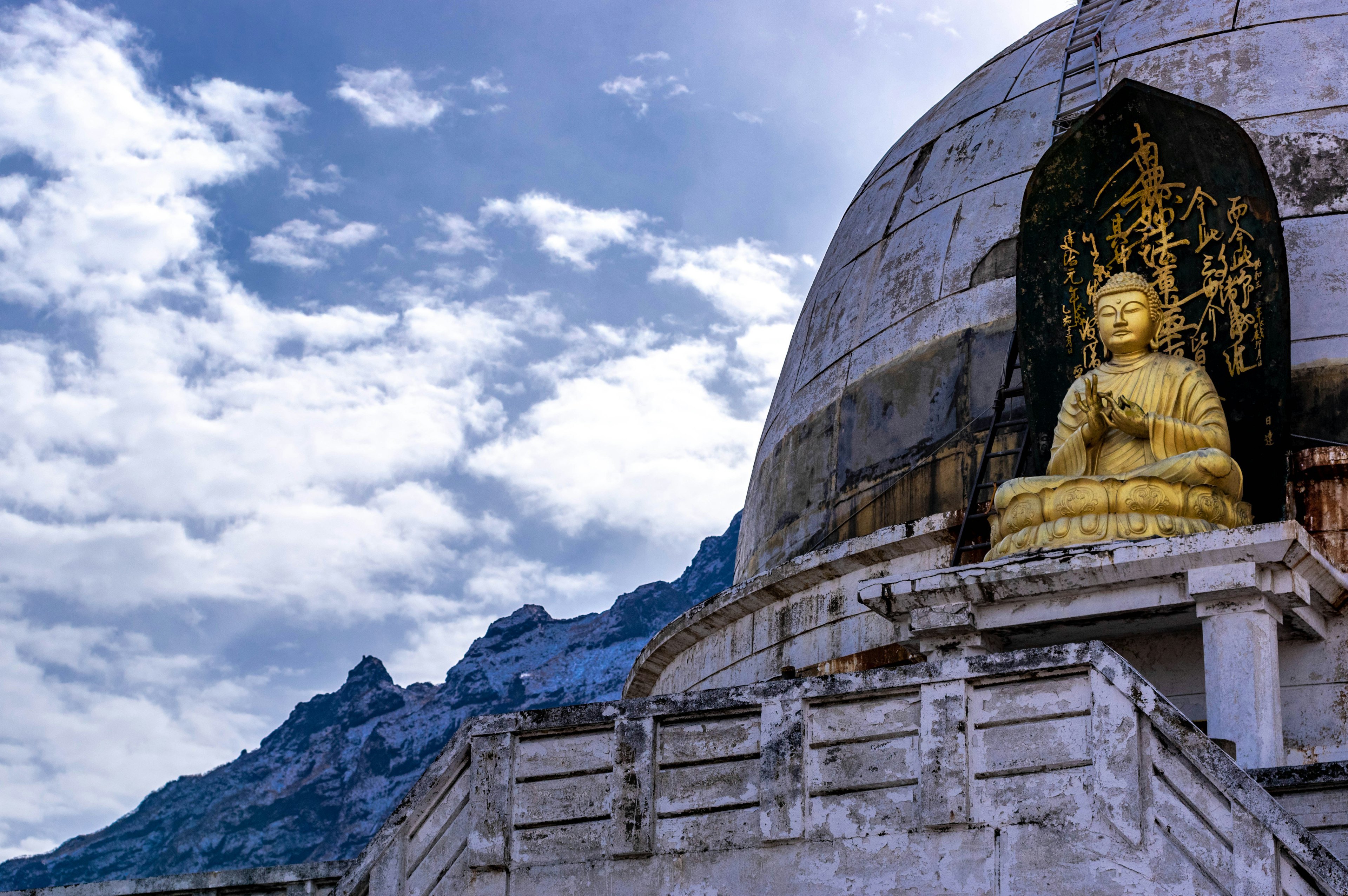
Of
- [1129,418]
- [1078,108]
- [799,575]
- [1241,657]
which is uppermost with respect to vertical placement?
[1078,108]

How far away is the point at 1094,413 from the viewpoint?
1253 cm

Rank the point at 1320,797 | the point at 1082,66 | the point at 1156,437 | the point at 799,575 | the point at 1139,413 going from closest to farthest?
1. the point at 1320,797
2. the point at 1139,413
3. the point at 1156,437
4. the point at 799,575
5. the point at 1082,66

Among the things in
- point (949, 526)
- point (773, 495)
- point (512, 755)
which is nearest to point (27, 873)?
point (773, 495)

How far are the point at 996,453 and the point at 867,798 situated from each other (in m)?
7.44

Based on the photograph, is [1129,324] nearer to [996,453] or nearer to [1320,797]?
[996,453]

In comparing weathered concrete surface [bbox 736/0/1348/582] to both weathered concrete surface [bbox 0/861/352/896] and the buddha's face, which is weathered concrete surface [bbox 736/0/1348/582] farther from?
weathered concrete surface [bbox 0/861/352/896]

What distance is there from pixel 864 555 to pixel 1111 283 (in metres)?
3.35

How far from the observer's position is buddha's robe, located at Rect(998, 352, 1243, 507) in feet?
39.3

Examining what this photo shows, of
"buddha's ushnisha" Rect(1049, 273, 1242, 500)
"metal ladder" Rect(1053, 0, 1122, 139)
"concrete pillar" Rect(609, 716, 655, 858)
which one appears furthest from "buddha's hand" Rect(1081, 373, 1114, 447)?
"concrete pillar" Rect(609, 716, 655, 858)

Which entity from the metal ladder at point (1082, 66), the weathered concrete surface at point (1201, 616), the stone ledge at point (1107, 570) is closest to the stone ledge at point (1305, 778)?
the weathered concrete surface at point (1201, 616)

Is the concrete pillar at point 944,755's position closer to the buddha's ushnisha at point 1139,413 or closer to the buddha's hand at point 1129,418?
the buddha's ushnisha at point 1139,413

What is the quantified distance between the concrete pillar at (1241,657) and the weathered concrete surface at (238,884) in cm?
553

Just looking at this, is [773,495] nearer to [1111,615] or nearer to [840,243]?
[840,243]

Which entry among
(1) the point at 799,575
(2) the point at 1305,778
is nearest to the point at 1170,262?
(1) the point at 799,575
